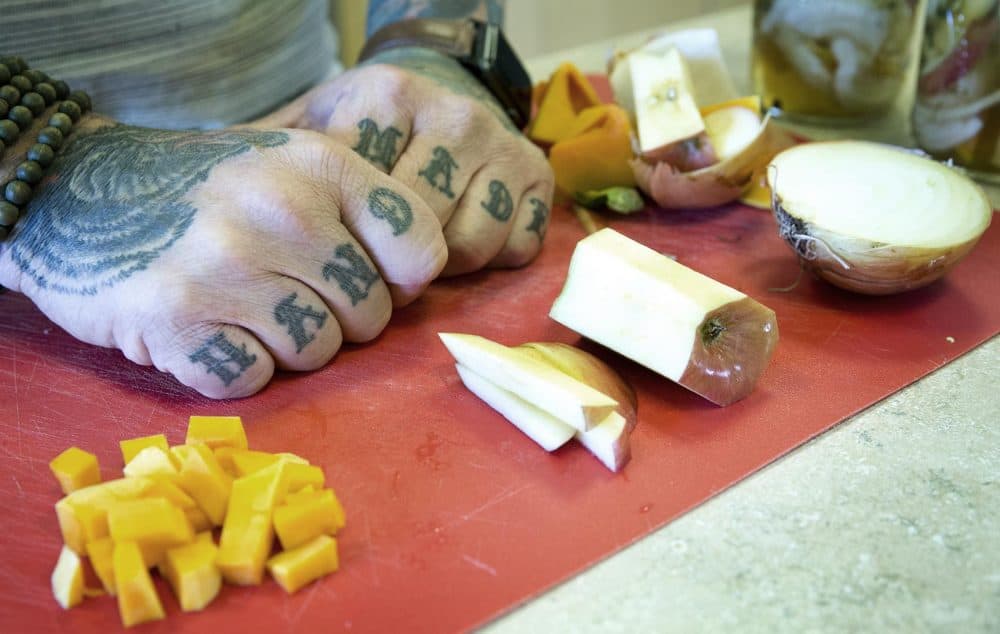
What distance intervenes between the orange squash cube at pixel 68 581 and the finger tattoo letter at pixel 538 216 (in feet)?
2.07

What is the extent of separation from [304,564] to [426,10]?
1.02 metres

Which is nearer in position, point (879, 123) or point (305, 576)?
point (305, 576)

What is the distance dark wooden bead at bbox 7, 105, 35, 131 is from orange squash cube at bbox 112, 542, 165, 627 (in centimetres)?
53

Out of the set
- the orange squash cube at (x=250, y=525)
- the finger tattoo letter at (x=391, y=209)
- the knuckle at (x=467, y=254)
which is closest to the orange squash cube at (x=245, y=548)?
the orange squash cube at (x=250, y=525)

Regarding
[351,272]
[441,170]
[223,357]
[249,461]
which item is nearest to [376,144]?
[441,170]

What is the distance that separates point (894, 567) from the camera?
658mm

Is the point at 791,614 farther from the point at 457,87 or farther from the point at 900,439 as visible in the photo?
the point at 457,87

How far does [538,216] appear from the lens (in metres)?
1.10

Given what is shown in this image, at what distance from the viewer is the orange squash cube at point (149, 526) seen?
636 millimetres

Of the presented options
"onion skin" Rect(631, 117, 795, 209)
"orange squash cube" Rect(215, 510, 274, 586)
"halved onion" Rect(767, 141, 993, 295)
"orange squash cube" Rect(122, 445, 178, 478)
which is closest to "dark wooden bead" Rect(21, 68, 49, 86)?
"orange squash cube" Rect(122, 445, 178, 478)

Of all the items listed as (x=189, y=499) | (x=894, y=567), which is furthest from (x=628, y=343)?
(x=189, y=499)

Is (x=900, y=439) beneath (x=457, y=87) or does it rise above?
beneath

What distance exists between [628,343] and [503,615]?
312 millimetres

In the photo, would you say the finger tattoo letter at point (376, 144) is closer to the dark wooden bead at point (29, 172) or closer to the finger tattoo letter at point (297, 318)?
the finger tattoo letter at point (297, 318)
